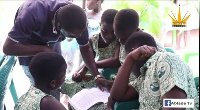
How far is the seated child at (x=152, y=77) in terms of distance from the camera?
3.50 feet

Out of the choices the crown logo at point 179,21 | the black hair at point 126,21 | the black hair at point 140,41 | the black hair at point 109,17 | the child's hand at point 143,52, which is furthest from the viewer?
the crown logo at point 179,21

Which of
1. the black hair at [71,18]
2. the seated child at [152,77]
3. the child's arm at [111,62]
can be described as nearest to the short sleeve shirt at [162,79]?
the seated child at [152,77]

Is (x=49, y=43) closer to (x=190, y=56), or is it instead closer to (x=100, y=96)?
(x=100, y=96)

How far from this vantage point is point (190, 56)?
278 cm

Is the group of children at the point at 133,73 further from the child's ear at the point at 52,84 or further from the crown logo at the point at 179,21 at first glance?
the crown logo at the point at 179,21

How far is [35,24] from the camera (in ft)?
5.47

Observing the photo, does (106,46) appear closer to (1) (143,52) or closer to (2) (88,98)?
(2) (88,98)

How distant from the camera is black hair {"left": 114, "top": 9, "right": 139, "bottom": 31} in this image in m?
1.68

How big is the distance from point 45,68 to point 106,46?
735 mm

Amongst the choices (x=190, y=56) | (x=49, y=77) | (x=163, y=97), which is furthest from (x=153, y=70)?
(x=190, y=56)

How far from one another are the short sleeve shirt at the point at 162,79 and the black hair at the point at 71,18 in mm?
520

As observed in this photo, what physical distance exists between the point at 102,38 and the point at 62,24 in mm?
471

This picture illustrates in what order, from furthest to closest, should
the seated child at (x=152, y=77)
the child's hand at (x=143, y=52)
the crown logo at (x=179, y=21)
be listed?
the crown logo at (x=179, y=21)
the child's hand at (x=143, y=52)
the seated child at (x=152, y=77)

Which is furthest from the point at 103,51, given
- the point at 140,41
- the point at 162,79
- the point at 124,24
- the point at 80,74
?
the point at 162,79
